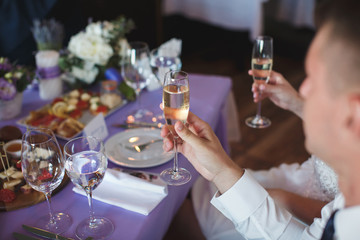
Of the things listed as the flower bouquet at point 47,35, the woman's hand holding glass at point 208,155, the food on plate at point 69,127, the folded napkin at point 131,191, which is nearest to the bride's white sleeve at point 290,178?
the woman's hand holding glass at point 208,155

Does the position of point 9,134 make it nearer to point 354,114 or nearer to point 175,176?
point 175,176

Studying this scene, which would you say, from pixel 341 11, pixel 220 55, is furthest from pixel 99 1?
pixel 341 11

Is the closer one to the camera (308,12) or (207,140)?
(207,140)

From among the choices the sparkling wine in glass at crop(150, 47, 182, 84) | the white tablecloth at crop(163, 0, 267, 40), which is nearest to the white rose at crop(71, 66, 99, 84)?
the sparkling wine in glass at crop(150, 47, 182, 84)

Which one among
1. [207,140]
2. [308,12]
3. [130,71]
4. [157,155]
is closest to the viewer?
[207,140]

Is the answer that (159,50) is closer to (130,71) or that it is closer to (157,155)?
(130,71)

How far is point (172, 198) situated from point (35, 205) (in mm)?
426

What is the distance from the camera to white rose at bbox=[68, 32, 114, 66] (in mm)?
1752

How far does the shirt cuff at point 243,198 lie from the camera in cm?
107

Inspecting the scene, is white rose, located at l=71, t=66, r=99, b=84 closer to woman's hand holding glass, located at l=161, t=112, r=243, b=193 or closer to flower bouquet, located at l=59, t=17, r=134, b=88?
flower bouquet, located at l=59, t=17, r=134, b=88

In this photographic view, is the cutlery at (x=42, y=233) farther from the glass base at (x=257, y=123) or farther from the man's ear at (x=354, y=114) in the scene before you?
the glass base at (x=257, y=123)

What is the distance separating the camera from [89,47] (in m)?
1.75

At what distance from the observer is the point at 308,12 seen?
4922 millimetres

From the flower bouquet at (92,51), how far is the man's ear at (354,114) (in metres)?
1.37
